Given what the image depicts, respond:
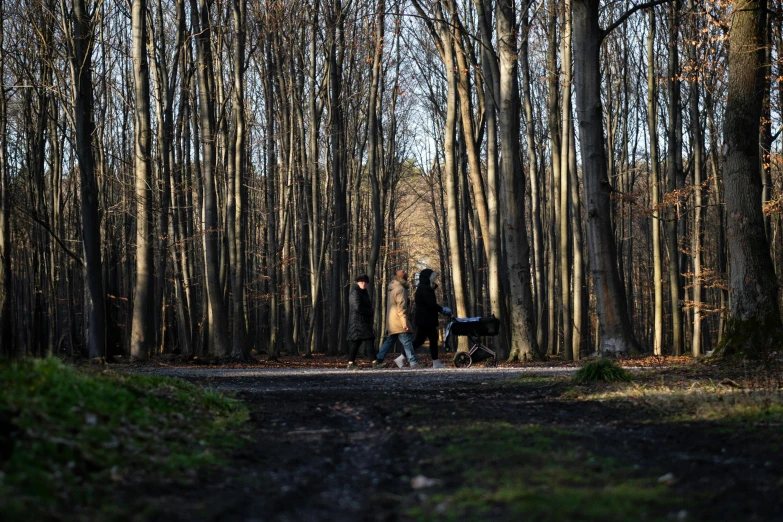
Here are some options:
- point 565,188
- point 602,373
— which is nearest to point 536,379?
point 602,373

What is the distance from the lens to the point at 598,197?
15.6 meters

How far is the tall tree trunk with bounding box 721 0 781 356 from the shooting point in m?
12.1

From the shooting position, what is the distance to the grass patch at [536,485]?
384 cm

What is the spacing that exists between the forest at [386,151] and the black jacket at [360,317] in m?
3.21

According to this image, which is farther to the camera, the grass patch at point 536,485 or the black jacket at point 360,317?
the black jacket at point 360,317

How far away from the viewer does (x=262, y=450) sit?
608 cm

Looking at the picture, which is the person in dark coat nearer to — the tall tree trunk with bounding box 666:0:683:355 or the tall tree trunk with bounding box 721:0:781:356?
the tall tree trunk with bounding box 721:0:781:356

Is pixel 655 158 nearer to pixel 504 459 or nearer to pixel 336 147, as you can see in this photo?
pixel 336 147

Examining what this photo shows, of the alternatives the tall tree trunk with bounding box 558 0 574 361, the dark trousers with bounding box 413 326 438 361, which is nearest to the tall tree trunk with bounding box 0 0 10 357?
the dark trousers with bounding box 413 326 438 361

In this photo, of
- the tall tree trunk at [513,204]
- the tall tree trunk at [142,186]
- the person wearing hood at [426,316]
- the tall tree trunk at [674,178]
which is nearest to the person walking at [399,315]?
the person wearing hood at [426,316]

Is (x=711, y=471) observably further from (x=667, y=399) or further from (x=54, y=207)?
(x=54, y=207)

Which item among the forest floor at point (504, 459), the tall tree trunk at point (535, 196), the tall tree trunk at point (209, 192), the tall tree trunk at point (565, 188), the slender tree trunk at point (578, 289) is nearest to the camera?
the forest floor at point (504, 459)

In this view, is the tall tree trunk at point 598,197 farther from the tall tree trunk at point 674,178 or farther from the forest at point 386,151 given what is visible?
the tall tree trunk at point 674,178

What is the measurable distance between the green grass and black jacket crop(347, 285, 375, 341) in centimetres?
1088
